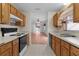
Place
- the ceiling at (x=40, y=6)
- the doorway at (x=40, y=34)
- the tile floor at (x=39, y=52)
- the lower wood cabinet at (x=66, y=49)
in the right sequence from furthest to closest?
the doorway at (x=40, y=34) → the ceiling at (x=40, y=6) → the tile floor at (x=39, y=52) → the lower wood cabinet at (x=66, y=49)

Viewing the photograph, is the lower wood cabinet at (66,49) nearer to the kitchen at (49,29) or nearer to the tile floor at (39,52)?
the kitchen at (49,29)

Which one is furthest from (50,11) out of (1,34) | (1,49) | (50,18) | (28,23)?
(1,49)

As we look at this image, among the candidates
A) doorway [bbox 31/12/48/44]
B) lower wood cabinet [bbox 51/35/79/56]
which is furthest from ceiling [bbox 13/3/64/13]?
doorway [bbox 31/12/48/44]

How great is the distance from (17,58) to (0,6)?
7.12ft

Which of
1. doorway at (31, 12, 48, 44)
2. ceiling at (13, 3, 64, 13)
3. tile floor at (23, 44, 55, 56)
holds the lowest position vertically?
tile floor at (23, 44, 55, 56)

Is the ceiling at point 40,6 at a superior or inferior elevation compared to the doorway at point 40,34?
superior

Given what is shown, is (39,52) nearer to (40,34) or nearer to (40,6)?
(40,6)

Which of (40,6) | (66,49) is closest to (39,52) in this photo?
(40,6)

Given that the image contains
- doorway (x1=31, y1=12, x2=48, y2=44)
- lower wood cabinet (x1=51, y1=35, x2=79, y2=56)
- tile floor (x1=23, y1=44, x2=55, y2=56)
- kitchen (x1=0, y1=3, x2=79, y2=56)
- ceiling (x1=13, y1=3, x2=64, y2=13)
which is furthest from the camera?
doorway (x1=31, y1=12, x2=48, y2=44)

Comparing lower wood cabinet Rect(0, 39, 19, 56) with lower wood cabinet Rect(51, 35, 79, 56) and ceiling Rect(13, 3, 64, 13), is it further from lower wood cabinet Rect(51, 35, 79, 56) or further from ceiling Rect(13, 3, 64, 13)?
ceiling Rect(13, 3, 64, 13)

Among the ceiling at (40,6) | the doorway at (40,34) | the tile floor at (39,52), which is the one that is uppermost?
the ceiling at (40,6)

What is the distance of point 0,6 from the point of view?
271cm

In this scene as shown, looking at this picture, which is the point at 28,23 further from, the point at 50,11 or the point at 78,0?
the point at 78,0

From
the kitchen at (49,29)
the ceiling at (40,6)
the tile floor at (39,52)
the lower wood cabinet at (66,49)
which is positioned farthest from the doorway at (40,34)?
the lower wood cabinet at (66,49)
